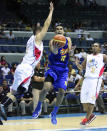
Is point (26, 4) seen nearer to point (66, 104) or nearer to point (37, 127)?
point (66, 104)

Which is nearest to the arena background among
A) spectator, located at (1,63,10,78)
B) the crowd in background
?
spectator, located at (1,63,10,78)

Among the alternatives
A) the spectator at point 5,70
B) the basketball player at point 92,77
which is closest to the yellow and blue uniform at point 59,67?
the basketball player at point 92,77

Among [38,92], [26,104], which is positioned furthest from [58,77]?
[26,104]

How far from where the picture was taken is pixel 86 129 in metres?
9.26

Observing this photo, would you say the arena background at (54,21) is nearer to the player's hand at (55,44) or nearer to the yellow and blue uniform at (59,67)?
the yellow and blue uniform at (59,67)

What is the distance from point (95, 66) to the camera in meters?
9.52

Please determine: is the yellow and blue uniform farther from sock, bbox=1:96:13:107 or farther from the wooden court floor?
the wooden court floor

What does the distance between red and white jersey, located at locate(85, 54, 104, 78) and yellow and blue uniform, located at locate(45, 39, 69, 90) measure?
5.27 ft

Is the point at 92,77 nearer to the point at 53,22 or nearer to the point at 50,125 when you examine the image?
the point at 50,125

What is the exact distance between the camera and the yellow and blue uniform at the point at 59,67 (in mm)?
8023

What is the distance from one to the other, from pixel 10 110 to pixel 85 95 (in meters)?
3.52

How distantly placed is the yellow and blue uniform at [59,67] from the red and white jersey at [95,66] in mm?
1605

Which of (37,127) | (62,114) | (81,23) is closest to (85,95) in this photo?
(37,127)

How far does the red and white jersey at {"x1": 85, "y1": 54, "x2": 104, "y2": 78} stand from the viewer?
9.52 meters
